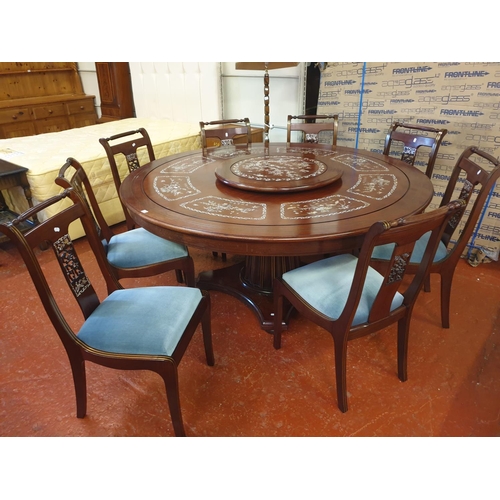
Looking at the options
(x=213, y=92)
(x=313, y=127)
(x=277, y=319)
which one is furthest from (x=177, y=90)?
(x=277, y=319)

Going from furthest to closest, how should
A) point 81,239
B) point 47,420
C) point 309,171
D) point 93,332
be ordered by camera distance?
point 81,239 → point 309,171 → point 47,420 → point 93,332

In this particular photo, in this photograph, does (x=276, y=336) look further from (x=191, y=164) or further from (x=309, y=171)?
(x=191, y=164)

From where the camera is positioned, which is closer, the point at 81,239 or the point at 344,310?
the point at 344,310

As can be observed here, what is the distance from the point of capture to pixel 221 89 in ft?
12.2

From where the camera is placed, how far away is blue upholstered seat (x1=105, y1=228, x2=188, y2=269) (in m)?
1.81

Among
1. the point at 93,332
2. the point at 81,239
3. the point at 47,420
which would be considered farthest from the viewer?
the point at 81,239

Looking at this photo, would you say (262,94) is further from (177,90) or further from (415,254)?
(415,254)

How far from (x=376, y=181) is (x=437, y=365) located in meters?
0.93

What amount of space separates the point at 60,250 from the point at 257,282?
1.16 m

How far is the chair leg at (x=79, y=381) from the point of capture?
52.5 inches

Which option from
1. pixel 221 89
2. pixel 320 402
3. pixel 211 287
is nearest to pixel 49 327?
pixel 211 287

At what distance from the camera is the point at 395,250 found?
1.19 m

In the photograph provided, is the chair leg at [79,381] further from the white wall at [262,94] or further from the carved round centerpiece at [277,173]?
the white wall at [262,94]

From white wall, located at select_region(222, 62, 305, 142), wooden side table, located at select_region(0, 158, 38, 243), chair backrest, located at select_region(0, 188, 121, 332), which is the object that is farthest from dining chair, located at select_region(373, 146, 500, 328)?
wooden side table, located at select_region(0, 158, 38, 243)
